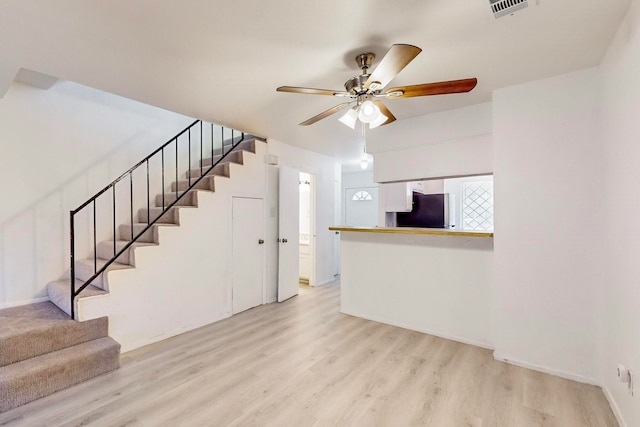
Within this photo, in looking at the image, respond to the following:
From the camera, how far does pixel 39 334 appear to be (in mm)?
2371

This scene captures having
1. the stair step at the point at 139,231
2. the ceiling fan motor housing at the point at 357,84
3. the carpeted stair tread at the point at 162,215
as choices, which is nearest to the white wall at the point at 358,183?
the carpeted stair tread at the point at 162,215

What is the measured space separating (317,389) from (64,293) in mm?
2505

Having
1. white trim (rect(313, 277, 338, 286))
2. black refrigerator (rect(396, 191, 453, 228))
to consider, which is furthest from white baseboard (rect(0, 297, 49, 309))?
black refrigerator (rect(396, 191, 453, 228))

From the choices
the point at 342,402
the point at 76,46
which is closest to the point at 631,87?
the point at 342,402

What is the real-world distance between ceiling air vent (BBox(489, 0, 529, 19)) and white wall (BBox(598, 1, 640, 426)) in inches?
23.8

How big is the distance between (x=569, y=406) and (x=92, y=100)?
5.40 meters

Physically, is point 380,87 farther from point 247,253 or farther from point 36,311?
point 36,311

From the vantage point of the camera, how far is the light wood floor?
1928mm

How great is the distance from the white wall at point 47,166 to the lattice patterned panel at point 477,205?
5983 millimetres

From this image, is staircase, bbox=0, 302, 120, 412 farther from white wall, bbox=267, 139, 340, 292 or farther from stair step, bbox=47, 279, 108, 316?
white wall, bbox=267, 139, 340, 292

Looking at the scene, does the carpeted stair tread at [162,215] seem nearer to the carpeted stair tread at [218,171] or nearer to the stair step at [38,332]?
the carpeted stair tread at [218,171]

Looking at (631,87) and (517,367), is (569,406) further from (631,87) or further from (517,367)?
(631,87)

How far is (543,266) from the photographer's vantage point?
2504 millimetres

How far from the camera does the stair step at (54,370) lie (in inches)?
80.6
